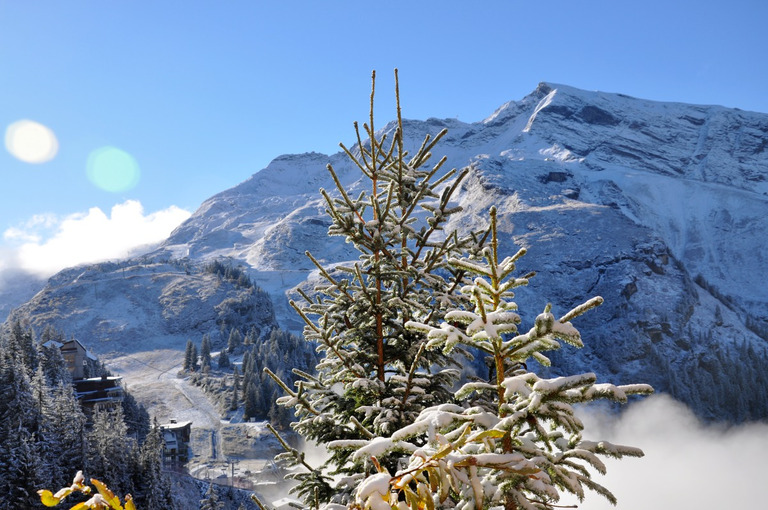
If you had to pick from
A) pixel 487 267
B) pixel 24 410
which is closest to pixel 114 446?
pixel 24 410

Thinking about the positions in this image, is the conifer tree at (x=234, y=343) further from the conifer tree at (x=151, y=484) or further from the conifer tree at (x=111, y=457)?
the conifer tree at (x=111, y=457)

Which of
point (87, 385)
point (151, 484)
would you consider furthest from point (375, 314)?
point (87, 385)

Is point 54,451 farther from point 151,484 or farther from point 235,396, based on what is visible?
point 235,396

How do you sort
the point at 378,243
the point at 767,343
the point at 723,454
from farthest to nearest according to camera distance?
the point at 767,343 → the point at 723,454 → the point at 378,243

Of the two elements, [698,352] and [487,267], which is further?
[698,352]

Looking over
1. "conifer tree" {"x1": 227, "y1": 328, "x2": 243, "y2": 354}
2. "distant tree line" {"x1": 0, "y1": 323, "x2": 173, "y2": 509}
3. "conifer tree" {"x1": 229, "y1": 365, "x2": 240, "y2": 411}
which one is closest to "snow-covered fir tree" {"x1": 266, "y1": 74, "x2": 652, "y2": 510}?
"distant tree line" {"x1": 0, "y1": 323, "x2": 173, "y2": 509}

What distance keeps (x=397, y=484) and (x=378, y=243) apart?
607 cm

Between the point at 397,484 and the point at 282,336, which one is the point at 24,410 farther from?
the point at 282,336

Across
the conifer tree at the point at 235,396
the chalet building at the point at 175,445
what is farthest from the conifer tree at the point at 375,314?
the conifer tree at the point at 235,396

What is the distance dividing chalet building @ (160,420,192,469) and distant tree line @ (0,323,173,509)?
15514 mm

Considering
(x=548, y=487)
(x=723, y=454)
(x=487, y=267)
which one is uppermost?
(x=487, y=267)

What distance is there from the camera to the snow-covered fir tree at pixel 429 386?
2.87 metres

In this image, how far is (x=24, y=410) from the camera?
36.0m

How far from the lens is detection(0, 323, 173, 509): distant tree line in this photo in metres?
30.1
